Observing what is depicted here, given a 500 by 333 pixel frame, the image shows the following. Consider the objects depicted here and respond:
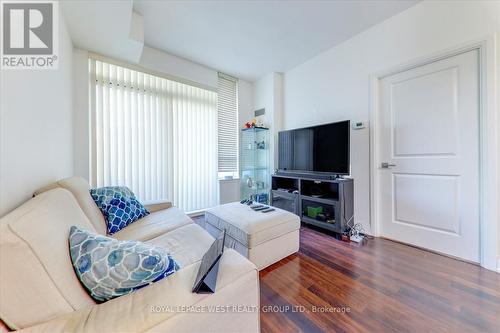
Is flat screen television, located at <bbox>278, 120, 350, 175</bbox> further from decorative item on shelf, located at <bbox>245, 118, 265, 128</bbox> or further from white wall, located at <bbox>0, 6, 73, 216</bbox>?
white wall, located at <bbox>0, 6, 73, 216</bbox>

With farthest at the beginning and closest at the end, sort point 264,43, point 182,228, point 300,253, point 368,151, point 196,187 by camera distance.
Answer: point 196,187, point 264,43, point 368,151, point 300,253, point 182,228

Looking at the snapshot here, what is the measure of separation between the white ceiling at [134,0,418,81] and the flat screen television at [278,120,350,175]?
120 cm

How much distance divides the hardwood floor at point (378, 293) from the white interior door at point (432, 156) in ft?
0.93

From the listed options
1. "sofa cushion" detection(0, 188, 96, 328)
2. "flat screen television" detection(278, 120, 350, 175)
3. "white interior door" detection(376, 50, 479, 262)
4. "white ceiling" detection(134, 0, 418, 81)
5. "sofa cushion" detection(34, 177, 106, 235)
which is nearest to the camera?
"sofa cushion" detection(0, 188, 96, 328)

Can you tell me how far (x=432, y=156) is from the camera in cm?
199

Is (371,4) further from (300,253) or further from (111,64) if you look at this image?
(111,64)

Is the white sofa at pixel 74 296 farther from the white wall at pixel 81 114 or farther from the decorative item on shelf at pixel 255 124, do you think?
the decorative item on shelf at pixel 255 124

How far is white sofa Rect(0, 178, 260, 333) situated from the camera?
1.78ft

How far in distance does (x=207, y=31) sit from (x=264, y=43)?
799mm

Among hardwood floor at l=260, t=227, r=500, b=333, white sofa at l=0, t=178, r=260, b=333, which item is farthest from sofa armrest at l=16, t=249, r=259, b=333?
hardwood floor at l=260, t=227, r=500, b=333

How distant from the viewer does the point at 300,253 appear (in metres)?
1.99

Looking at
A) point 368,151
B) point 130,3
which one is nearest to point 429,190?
point 368,151

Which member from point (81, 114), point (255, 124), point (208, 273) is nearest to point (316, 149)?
point (255, 124)

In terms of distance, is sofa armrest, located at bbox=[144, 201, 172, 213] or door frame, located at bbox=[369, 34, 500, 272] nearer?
door frame, located at bbox=[369, 34, 500, 272]
